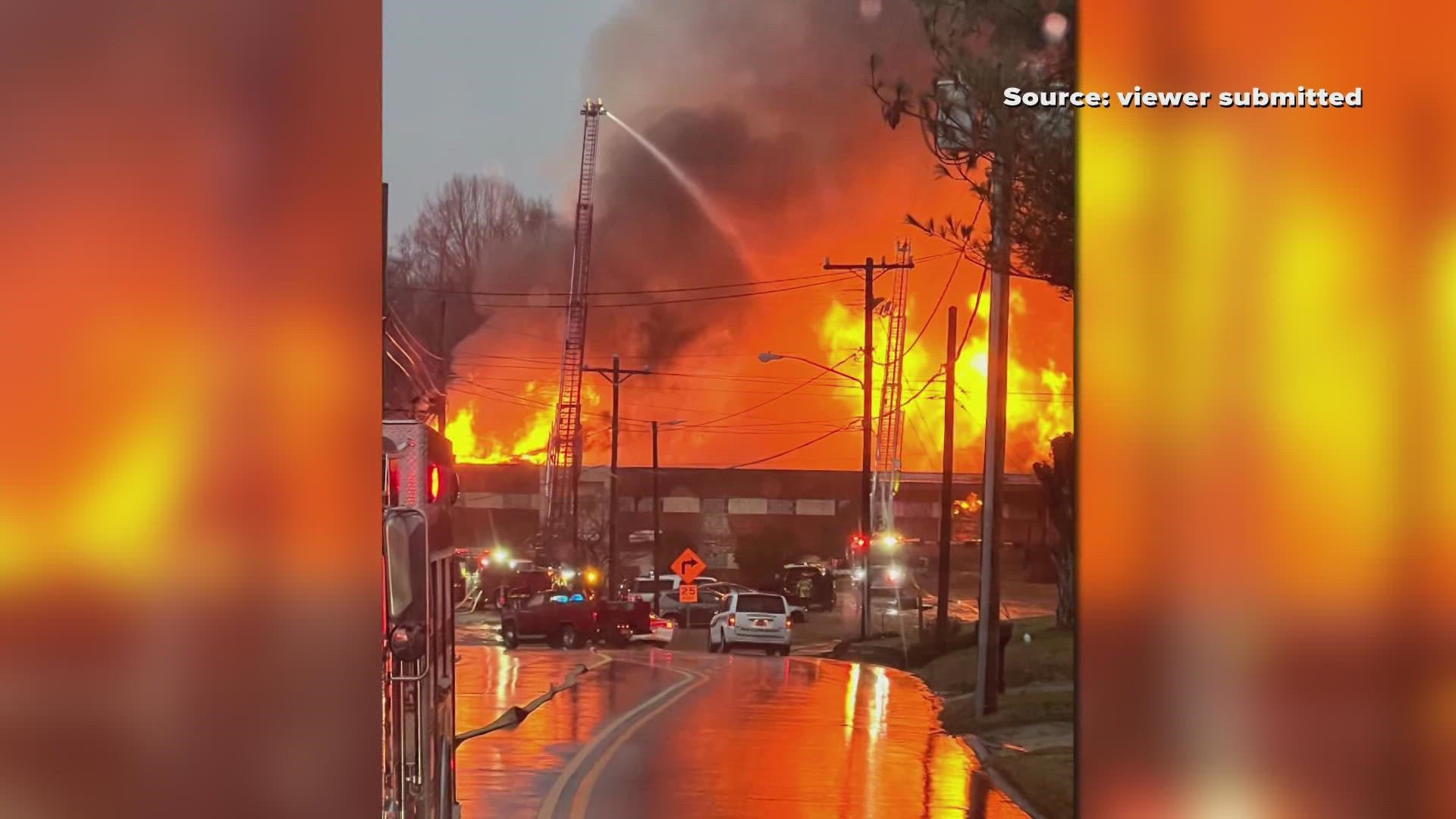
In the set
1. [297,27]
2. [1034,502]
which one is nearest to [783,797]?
[1034,502]

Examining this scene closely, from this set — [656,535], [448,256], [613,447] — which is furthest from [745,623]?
[448,256]

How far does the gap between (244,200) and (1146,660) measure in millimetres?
2556

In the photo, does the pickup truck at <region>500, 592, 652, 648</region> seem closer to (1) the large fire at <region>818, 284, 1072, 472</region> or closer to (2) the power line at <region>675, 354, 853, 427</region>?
(2) the power line at <region>675, 354, 853, 427</region>

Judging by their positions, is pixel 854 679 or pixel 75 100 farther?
pixel 75 100

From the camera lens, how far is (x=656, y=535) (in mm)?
3254

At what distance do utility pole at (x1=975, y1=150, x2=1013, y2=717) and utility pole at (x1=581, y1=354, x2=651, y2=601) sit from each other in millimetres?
862

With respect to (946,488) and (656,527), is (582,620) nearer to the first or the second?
(656,527)

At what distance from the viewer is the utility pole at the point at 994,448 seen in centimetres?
321

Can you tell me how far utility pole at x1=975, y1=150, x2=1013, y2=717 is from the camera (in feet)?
10.5

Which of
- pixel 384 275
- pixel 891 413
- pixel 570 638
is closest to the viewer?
pixel 570 638

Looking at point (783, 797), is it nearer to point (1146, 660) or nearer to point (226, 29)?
point (1146, 660)

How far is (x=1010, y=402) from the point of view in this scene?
3.29 metres

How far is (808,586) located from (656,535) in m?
0.39

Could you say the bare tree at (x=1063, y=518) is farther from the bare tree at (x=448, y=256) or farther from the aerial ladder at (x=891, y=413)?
the bare tree at (x=448, y=256)
